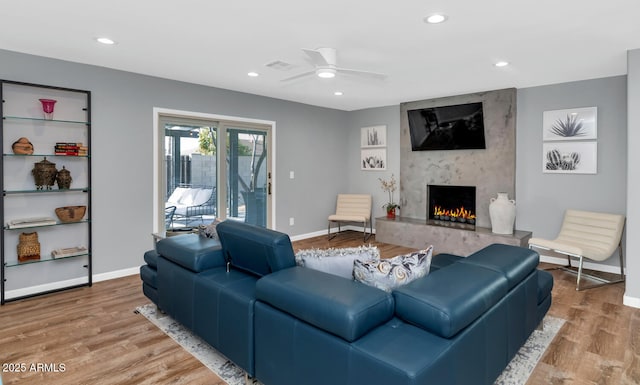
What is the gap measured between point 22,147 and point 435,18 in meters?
3.93

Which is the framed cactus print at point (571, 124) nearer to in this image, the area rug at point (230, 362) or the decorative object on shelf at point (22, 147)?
the area rug at point (230, 362)

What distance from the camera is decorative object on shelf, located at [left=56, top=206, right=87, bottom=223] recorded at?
3766 millimetres

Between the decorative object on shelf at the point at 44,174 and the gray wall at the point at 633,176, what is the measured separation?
559 centimetres

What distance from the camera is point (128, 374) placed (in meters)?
2.30

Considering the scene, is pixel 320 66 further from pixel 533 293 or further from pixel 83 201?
pixel 83 201

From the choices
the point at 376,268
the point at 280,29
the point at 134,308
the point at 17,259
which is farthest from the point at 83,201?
the point at 376,268

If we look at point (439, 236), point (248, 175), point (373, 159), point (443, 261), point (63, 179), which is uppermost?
point (373, 159)

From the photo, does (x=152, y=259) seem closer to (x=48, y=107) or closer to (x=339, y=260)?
(x=339, y=260)

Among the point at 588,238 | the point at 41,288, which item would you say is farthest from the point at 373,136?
the point at 41,288

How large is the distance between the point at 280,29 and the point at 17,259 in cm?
343

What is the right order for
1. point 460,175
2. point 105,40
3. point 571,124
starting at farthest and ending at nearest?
point 460,175 < point 571,124 < point 105,40

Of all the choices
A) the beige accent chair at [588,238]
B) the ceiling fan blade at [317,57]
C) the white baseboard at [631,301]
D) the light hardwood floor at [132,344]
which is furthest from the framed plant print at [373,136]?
the white baseboard at [631,301]

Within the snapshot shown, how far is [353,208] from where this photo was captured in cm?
678

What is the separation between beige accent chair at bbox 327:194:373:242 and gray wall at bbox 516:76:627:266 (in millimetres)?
2468
